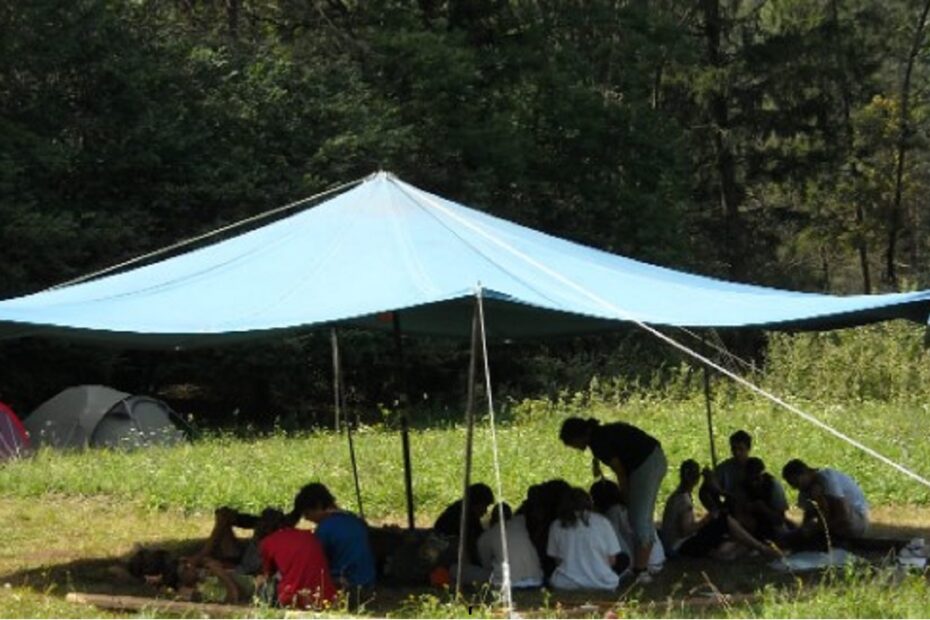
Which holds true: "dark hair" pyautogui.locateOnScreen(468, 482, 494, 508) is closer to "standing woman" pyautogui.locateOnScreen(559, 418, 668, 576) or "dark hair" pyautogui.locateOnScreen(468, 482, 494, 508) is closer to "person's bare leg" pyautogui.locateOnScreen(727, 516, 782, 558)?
"standing woman" pyautogui.locateOnScreen(559, 418, 668, 576)

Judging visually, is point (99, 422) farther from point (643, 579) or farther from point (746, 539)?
point (643, 579)

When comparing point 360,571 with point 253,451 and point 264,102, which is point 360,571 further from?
point 264,102

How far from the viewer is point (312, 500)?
864cm

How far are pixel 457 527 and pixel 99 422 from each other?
8803 mm

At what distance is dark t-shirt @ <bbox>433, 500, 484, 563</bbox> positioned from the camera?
8.90m

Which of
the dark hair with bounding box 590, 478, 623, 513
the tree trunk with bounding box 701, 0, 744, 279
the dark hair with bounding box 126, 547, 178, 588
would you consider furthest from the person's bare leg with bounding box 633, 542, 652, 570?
the tree trunk with bounding box 701, 0, 744, 279

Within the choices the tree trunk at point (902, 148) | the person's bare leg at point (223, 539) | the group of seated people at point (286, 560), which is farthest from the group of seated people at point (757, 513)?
the tree trunk at point (902, 148)

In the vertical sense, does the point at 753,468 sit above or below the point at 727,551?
above

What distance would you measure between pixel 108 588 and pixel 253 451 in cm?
667

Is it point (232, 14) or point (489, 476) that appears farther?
point (232, 14)

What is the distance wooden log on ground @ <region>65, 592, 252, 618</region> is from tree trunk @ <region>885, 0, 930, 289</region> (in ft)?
88.6

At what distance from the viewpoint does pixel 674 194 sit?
28219 millimetres

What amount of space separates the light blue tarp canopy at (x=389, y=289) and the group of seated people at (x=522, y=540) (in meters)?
1.06

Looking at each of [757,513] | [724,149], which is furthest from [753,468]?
[724,149]
